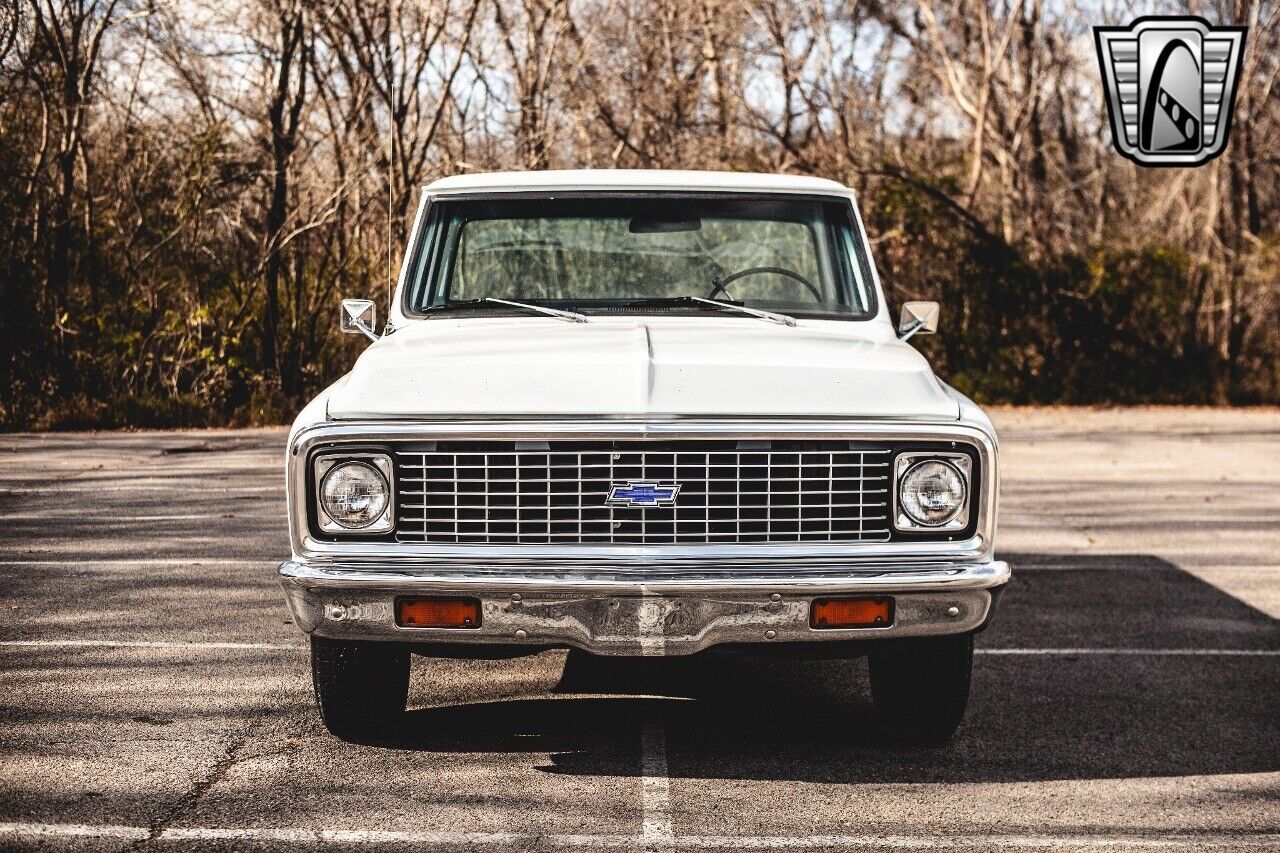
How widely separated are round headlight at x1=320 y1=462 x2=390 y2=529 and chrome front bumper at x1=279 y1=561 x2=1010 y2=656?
146 millimetres

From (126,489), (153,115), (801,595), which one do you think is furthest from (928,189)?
(801,595)

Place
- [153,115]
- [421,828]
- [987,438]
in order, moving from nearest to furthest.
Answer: [421,828]
[987,438]
[153,115]

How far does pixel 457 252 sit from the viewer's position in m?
5.59

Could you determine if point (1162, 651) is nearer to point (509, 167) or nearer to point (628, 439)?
point (628, 439)

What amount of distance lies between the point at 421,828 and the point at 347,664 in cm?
78

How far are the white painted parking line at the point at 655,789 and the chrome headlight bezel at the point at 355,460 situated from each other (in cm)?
107

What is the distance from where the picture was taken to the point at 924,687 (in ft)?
15.5

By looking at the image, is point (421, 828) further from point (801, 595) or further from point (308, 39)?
point (308, 39)

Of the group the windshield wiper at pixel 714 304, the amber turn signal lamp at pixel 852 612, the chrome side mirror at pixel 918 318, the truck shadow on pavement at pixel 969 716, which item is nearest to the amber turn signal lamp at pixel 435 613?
the truck shadow on pavement at pixel 969 716

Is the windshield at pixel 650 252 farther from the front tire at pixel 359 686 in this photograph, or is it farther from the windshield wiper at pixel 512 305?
the front tire at pixel 359 686

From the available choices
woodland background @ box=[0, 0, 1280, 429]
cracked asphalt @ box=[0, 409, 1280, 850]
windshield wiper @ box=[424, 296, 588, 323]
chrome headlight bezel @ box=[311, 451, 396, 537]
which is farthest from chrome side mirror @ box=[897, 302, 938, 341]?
woodland background @ box=[0, 0, 1280, 429]

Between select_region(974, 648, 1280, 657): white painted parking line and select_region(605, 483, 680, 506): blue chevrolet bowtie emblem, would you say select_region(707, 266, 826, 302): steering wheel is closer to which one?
select_region(605, 483, 680, 506): blue chevrolet bowtie emblem

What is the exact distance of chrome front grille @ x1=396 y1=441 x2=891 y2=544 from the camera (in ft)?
13.9

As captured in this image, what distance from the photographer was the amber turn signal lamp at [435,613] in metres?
4.18
